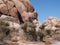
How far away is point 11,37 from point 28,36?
17.1 feet

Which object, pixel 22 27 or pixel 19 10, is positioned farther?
pixel 19 10

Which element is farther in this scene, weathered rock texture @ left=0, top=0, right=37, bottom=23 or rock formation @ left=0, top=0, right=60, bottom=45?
weathered rock texture @ left=0, top=0, right=37, bottom=23

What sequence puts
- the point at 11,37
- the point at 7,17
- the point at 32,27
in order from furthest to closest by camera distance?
the point at 7,17
the point at 32,27
the point at 11,37

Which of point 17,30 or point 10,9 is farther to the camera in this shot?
point 10,9

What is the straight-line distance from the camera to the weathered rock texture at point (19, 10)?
59281 millimetres

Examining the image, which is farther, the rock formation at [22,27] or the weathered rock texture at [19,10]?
the weathered rock texture at [19,10]

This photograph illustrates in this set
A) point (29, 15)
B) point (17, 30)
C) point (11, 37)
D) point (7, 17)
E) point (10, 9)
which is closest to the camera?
point (11, 37)

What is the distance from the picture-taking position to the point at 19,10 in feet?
206

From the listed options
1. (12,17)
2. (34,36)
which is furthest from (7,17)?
(34,36)

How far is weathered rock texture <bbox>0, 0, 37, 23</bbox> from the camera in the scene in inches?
2334

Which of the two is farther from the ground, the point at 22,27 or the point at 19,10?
the point at 19,10

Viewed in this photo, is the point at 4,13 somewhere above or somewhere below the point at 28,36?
above

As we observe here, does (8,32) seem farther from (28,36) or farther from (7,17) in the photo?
(7,17)

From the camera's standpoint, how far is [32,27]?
4862 cm
